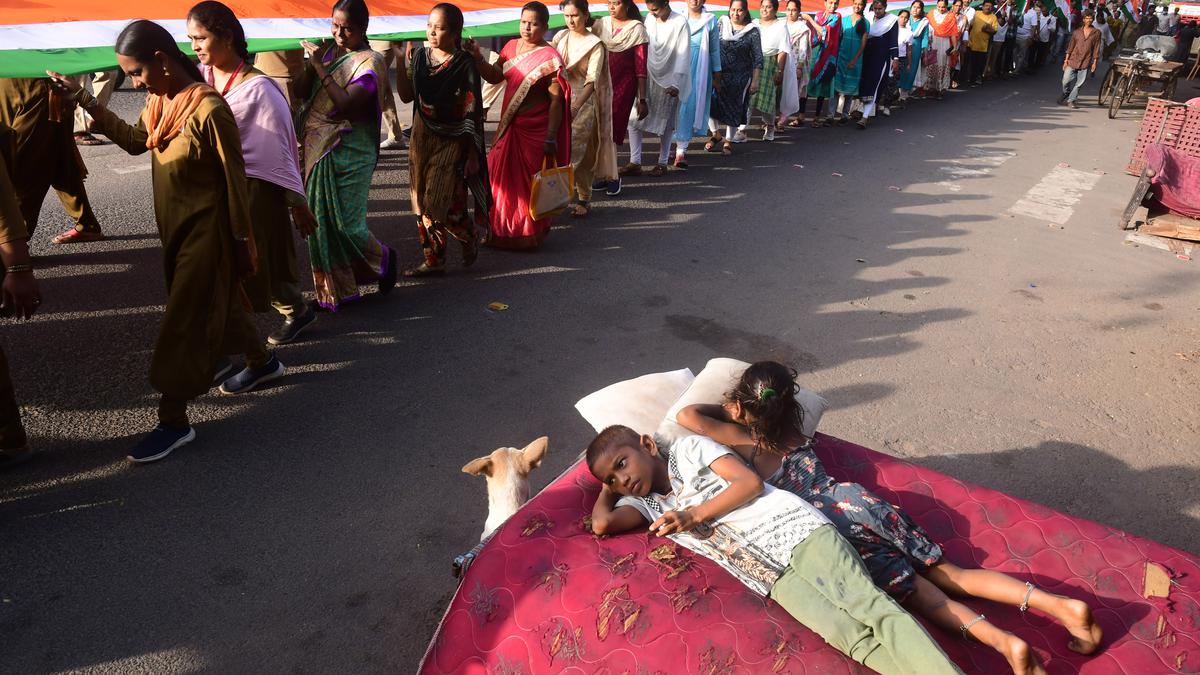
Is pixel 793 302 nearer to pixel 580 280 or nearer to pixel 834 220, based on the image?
pixel 580 280

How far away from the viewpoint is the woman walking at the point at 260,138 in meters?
3.68

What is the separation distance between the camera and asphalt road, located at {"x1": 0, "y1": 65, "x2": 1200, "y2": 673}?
285 cm

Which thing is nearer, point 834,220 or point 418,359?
point 418,359

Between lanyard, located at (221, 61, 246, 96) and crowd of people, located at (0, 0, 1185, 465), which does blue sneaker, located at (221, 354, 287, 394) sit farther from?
lanyard, located at (221, 61, 246, 96)

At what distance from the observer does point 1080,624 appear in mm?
2307

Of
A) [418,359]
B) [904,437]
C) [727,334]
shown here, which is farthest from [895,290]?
[418,359]

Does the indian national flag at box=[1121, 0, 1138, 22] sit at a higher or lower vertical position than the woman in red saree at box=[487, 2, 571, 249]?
higher

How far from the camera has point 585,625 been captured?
2.31 m

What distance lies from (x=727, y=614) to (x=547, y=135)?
435 centimetres

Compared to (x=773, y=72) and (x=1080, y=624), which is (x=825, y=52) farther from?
(x=1080, y=624)

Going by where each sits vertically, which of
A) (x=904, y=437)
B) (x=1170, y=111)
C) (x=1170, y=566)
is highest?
(x=1170, y=111)

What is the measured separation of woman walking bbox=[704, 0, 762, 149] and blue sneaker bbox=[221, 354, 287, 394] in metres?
6.74

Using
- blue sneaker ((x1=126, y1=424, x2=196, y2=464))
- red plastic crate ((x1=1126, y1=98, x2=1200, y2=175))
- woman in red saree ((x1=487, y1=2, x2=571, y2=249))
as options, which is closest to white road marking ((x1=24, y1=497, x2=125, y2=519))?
blue sneaker ((x1=126, y1=424, x2=196, y2=464))

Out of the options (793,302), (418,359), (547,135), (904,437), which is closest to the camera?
(904,437)
